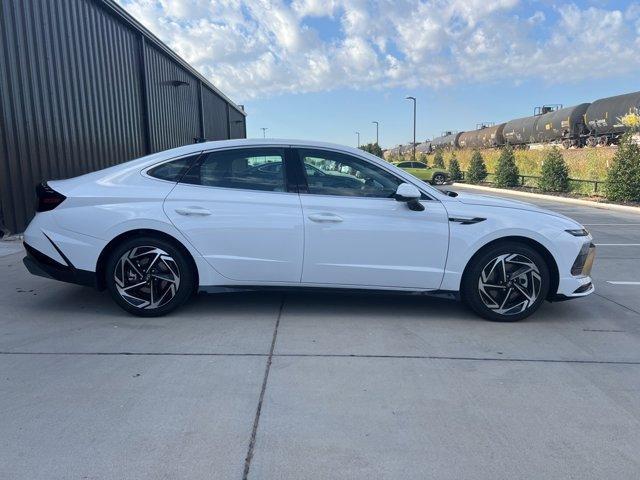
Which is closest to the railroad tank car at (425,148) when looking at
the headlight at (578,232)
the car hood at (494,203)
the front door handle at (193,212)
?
the car hood at (494,203)

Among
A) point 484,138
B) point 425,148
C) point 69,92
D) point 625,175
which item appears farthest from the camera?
point 425,148

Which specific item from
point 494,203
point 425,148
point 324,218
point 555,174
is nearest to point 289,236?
point 324,218

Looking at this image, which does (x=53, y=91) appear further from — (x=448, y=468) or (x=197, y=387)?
(x=448, y=468)

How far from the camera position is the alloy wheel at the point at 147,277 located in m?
4.39

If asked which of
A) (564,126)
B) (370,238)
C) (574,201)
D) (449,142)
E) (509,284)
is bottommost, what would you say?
(574,201)

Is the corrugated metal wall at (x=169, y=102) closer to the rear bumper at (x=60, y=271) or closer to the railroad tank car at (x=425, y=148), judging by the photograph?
the rear bumper at (x=60, y=271)

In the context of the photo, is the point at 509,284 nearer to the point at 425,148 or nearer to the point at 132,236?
the point at 132,236

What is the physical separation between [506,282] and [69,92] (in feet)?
29.5

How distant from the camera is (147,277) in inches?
174

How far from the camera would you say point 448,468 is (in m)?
2.44

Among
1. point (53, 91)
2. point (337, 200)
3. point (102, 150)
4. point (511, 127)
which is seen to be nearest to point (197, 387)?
point (337, 200)

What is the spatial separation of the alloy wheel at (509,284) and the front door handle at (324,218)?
4.58 ft

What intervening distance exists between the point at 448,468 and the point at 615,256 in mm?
6932

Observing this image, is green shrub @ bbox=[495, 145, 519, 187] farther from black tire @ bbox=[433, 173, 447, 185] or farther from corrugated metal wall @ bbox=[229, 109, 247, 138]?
corrugated metal wall @ bbox=[229, 109, 247, 138]
